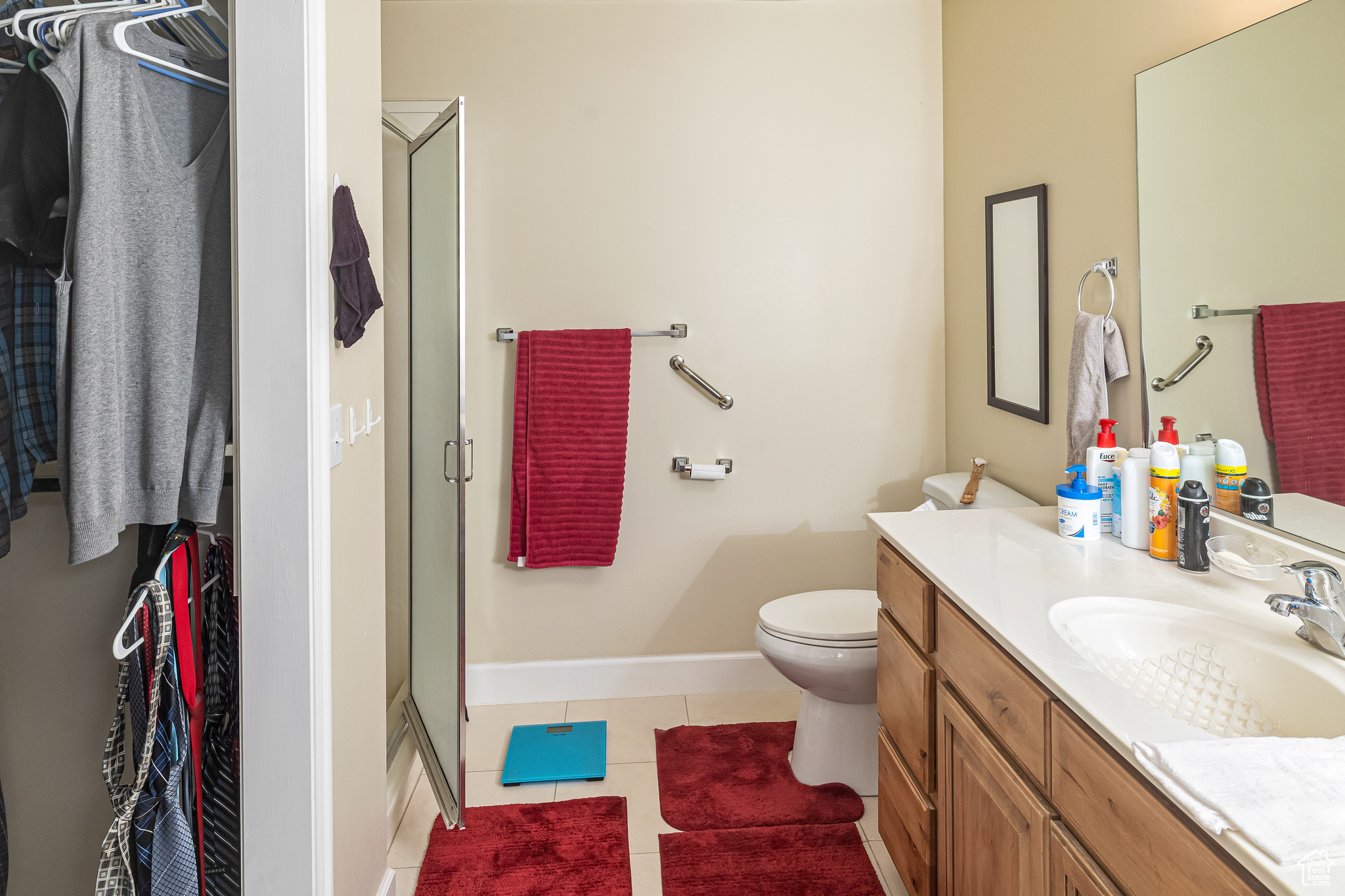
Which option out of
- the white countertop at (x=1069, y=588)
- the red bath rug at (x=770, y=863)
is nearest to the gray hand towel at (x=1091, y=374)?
the white countertop at (x=1069, y=588)

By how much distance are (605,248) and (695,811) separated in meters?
1.75

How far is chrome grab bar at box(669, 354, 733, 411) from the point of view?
2785 millimetres

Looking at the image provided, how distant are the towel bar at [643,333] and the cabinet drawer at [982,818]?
1578 millimetres

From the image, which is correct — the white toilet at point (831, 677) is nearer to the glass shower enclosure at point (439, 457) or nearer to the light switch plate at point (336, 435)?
the glass shower enclosure at point (439, 457)

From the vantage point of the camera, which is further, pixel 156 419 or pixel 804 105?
pixel 804 105

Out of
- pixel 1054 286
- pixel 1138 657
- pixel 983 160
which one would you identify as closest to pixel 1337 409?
pixel 1138 657

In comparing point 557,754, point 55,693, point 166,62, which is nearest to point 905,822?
point 557,754

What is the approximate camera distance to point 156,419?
3.96 feet

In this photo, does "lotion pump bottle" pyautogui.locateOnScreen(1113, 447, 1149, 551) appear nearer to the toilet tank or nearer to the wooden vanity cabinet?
the wooden vanity cabinet

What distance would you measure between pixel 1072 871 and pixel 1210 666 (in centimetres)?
40

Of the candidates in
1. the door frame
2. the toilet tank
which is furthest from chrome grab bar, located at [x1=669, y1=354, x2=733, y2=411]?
the door frame

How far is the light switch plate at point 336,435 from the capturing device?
4.77 feet

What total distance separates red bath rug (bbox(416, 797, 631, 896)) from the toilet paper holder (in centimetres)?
107

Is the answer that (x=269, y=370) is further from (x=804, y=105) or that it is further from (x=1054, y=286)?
(x=804, y=105)
